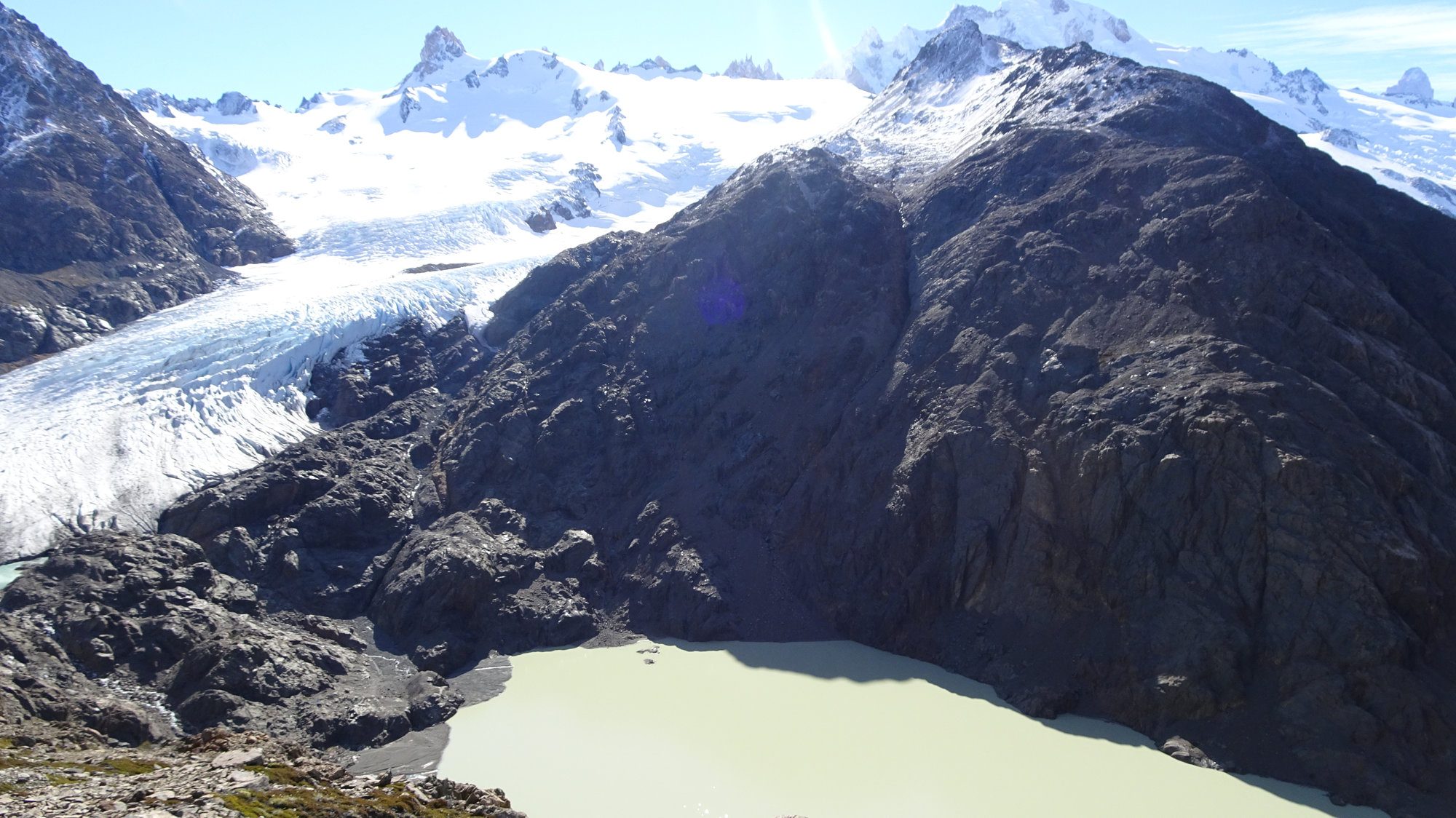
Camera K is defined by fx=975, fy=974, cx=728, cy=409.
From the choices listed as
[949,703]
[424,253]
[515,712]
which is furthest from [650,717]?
[424,253]

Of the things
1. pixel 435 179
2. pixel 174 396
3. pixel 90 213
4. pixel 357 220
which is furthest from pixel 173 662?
pixel 435 179

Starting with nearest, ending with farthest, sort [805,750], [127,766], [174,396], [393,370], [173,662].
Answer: [127,766] < [805,750] < [173,662] < [174,396] < [393,370]

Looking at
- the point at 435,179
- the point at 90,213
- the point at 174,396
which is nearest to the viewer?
the point at 174,396

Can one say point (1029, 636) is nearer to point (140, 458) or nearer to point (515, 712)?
point (515, 712)

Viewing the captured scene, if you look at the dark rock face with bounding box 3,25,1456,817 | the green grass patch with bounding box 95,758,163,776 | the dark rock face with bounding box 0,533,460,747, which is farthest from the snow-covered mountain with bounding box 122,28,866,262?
the green grass patch with bounding box 95,758,163,776

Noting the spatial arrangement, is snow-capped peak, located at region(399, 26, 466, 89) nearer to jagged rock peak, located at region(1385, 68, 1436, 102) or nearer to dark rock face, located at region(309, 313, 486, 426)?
dark rock face, located at region(309, 313, 486, 426)

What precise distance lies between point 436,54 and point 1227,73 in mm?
118841

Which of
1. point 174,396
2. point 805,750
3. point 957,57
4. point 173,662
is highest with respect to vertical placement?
point 957,57

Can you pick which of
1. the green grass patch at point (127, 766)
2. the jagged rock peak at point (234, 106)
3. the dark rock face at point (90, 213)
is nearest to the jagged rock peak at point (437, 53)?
the jagged rock peak at point (234, 106)

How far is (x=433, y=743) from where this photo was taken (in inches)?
1077

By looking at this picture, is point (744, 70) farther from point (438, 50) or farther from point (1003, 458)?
point (1003, 458)

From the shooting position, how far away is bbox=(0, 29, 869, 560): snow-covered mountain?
40312mm

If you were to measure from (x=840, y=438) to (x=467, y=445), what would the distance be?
16.2 meters

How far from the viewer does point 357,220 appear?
74438 mm
